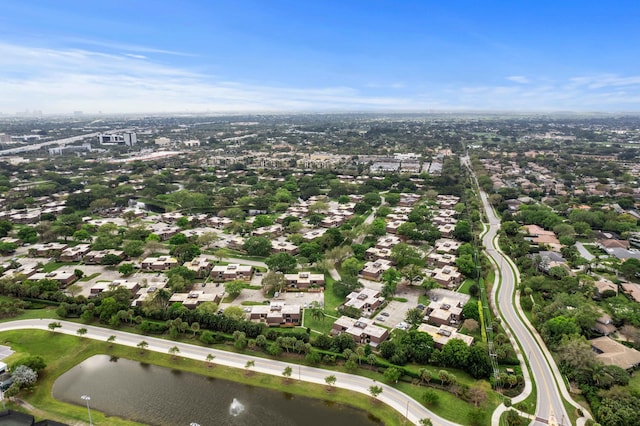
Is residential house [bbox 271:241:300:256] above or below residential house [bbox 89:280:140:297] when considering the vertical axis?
above

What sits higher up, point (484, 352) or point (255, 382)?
point (484, 352)

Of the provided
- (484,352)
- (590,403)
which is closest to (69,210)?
(484,352)

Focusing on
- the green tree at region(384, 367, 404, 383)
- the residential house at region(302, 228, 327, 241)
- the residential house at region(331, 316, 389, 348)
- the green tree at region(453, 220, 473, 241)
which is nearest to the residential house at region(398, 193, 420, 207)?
the green tree at region(453, 220, 473, 241)

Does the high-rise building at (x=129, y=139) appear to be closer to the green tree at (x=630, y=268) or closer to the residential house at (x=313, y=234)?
the residential house at (x=313, y=234)

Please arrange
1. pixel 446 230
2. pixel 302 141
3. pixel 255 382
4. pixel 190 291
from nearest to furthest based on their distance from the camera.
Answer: pixel 255 382, pixel 190 291, pixel 446 230, pixel 302 141

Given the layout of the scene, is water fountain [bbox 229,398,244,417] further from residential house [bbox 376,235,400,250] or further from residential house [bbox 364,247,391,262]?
residential house [bbox 376,235,400,250]

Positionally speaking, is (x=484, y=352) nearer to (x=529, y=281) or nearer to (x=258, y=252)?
(x=529, y=281)
